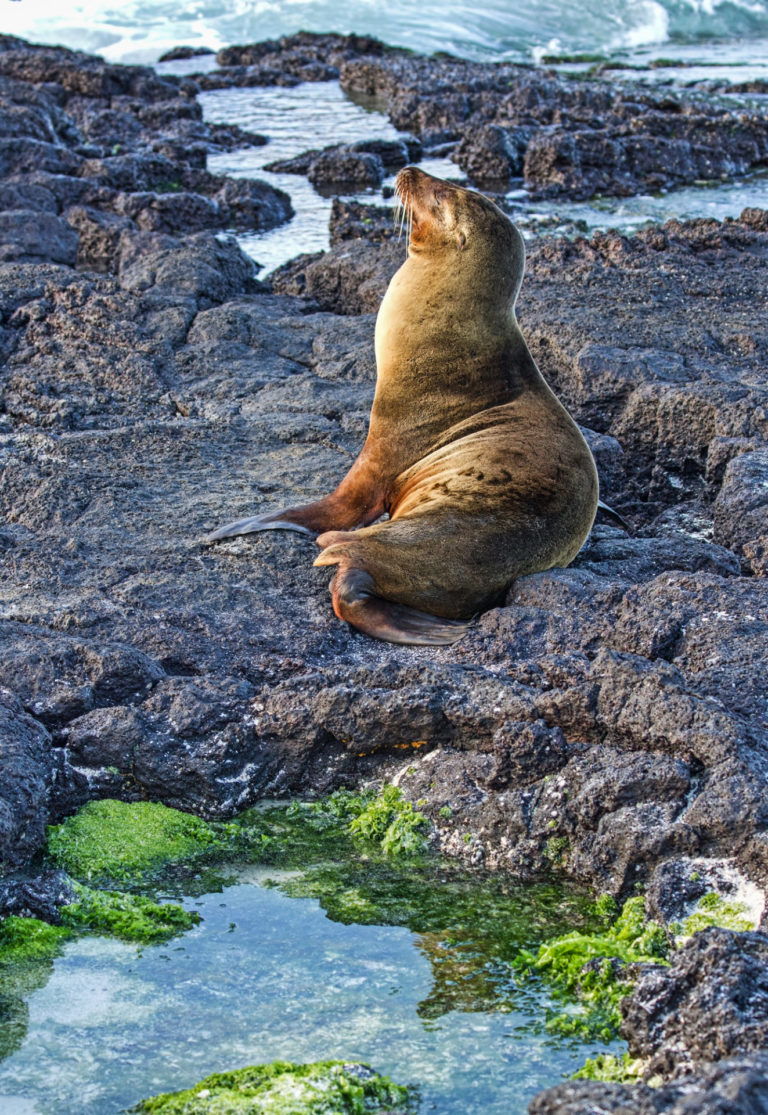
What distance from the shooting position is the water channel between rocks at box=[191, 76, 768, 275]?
37.1ft

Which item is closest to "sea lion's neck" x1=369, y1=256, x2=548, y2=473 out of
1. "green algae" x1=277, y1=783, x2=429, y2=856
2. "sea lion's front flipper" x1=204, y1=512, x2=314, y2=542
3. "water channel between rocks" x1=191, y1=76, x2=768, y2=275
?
"sea lion's front flipper" x1=204, y1=512, x2=314, y2=542

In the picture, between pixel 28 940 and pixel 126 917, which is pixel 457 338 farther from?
pixel 28 940

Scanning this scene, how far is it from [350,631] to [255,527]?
80cm

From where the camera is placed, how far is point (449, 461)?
520 centimetres

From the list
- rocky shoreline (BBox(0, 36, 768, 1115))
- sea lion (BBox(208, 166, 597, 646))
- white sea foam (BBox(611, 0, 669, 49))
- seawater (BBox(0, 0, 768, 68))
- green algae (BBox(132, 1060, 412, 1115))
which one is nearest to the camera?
green algae (BBox(132, 1060, 412, 1115))

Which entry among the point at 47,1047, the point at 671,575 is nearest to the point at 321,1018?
the point at 47,1047

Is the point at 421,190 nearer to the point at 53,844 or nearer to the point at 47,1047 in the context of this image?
the point at 53,844

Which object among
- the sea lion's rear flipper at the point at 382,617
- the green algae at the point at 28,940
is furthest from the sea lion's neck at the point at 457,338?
the green algae at the point at 28,940

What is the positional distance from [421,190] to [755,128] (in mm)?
11575

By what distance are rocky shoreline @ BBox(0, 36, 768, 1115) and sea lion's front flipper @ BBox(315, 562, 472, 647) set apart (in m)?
0.08

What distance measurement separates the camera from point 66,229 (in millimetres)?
10391

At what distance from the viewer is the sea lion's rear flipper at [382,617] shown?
14.8 ft

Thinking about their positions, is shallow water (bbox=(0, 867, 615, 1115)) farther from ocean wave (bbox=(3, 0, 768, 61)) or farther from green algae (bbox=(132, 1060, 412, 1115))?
ocean wave (bbox=(3, 0, 768, 61))

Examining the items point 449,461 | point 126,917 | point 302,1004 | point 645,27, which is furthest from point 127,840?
point 645,27
